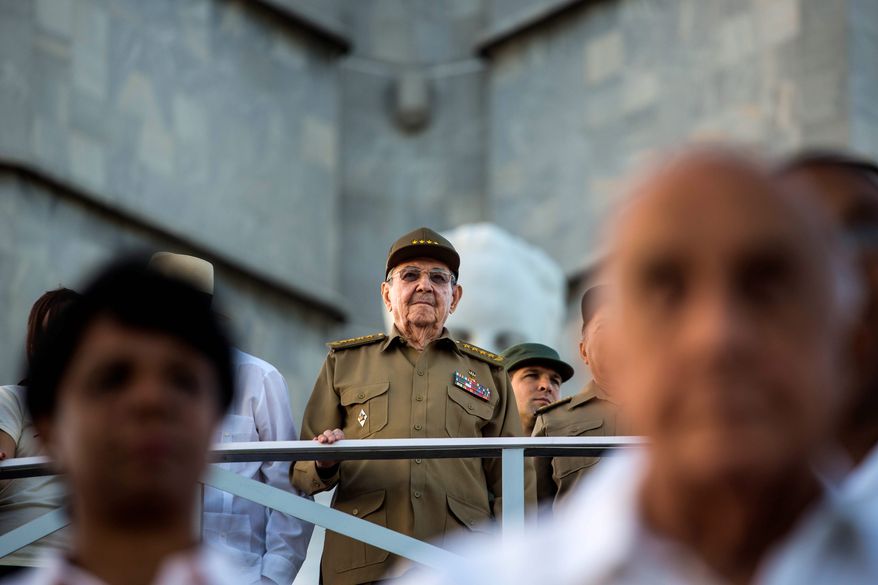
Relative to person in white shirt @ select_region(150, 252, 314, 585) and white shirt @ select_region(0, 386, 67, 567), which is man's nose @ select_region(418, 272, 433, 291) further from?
white shirt @ select_region(0, 386, 67, 567)

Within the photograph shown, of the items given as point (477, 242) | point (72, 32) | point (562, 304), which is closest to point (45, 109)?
point (72, 32)

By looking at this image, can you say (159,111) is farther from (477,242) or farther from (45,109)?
(477,242)

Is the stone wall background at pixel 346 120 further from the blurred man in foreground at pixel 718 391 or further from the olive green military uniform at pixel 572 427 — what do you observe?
the blurred man in foreground at pixel 718 391

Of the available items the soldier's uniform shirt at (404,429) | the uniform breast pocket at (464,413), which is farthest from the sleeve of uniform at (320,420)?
the uniform breast pocket at (464,413)

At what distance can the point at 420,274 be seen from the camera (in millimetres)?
5074

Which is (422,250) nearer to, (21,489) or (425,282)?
(425,282)

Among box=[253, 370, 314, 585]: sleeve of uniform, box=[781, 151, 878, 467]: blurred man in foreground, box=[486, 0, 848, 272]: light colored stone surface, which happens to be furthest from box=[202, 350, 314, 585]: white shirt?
box=[486, 0, 848, 272]: light colored stone surface

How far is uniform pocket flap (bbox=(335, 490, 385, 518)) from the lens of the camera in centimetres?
462

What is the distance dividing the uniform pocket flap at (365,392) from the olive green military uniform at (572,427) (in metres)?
0.48

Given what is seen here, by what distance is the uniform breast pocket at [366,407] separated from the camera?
4.86 meters

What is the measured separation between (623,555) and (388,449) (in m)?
3.11

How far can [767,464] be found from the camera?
1249mm

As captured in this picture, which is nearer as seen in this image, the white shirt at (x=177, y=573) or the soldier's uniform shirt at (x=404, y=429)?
the white shirt at (x=177, y=573)

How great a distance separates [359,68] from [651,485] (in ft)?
45.7
